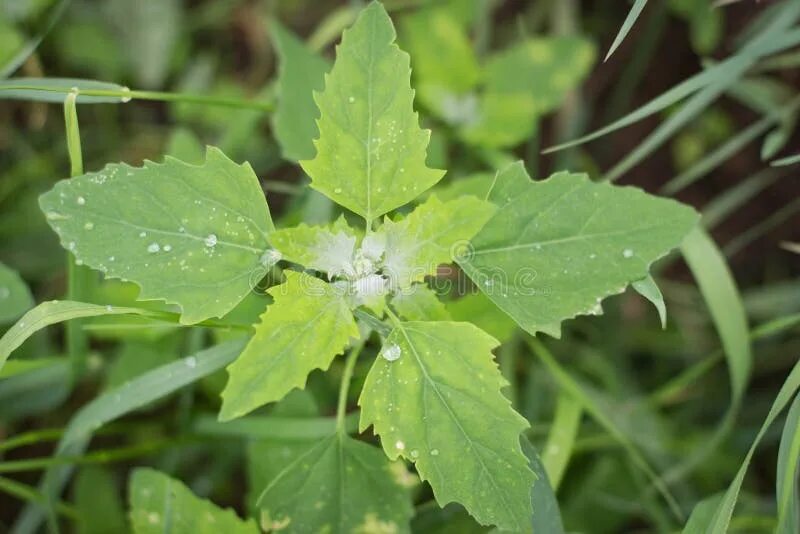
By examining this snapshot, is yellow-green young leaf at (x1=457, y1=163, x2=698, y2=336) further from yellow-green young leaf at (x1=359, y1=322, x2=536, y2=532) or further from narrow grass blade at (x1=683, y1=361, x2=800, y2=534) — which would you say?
narrow grass blade at (x1=683, y1=361, x2=800, y2=534)

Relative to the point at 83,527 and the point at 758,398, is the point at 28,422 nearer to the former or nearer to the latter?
the point at 83,527

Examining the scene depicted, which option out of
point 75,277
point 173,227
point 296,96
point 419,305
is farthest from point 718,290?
point 75,277

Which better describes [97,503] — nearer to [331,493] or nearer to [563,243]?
[331,493]

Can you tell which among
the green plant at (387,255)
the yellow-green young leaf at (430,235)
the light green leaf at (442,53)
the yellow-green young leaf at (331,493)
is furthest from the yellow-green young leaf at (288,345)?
the light green leaf at (442,53)

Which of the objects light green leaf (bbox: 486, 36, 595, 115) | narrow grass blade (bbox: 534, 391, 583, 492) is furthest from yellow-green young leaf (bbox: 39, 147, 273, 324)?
light green leaf (bbox: 486, 36, 595, 115)

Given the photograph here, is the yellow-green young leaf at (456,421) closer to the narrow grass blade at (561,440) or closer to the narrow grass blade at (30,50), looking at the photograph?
the narrow grass blade at (561,440)

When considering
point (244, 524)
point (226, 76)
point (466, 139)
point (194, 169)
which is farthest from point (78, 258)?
point (226, 76)


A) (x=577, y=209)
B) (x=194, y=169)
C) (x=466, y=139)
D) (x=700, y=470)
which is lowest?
(x=700, y=470)
